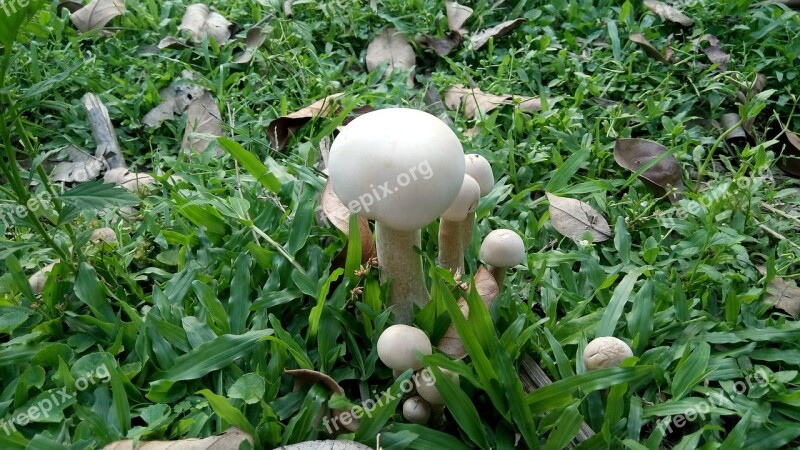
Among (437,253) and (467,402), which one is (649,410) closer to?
(467,402)

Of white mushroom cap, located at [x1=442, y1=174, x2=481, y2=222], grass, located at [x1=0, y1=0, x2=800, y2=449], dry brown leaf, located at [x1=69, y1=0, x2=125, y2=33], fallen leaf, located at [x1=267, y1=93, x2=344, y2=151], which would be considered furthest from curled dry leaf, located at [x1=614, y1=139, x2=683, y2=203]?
dry brown leaf, located at [x1=69, y1=0, x2=125, y2=33]

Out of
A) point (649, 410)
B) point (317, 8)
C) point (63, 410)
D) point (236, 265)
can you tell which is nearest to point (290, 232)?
point (236, 265)

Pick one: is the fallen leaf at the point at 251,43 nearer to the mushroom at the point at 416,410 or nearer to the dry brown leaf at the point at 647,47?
the dry brown leaf at the point at 647,47

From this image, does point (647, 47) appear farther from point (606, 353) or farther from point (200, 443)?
point (200, 443)

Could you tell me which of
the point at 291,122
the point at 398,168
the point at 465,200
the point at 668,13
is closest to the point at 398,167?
the point at 398,168

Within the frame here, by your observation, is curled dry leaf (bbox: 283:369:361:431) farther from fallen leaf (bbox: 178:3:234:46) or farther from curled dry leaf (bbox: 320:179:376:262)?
fallen leaf (bbox: 178:3:234:46)

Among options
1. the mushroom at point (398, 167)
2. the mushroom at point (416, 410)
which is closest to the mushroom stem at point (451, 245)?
the mushroom at point (398, 167)
